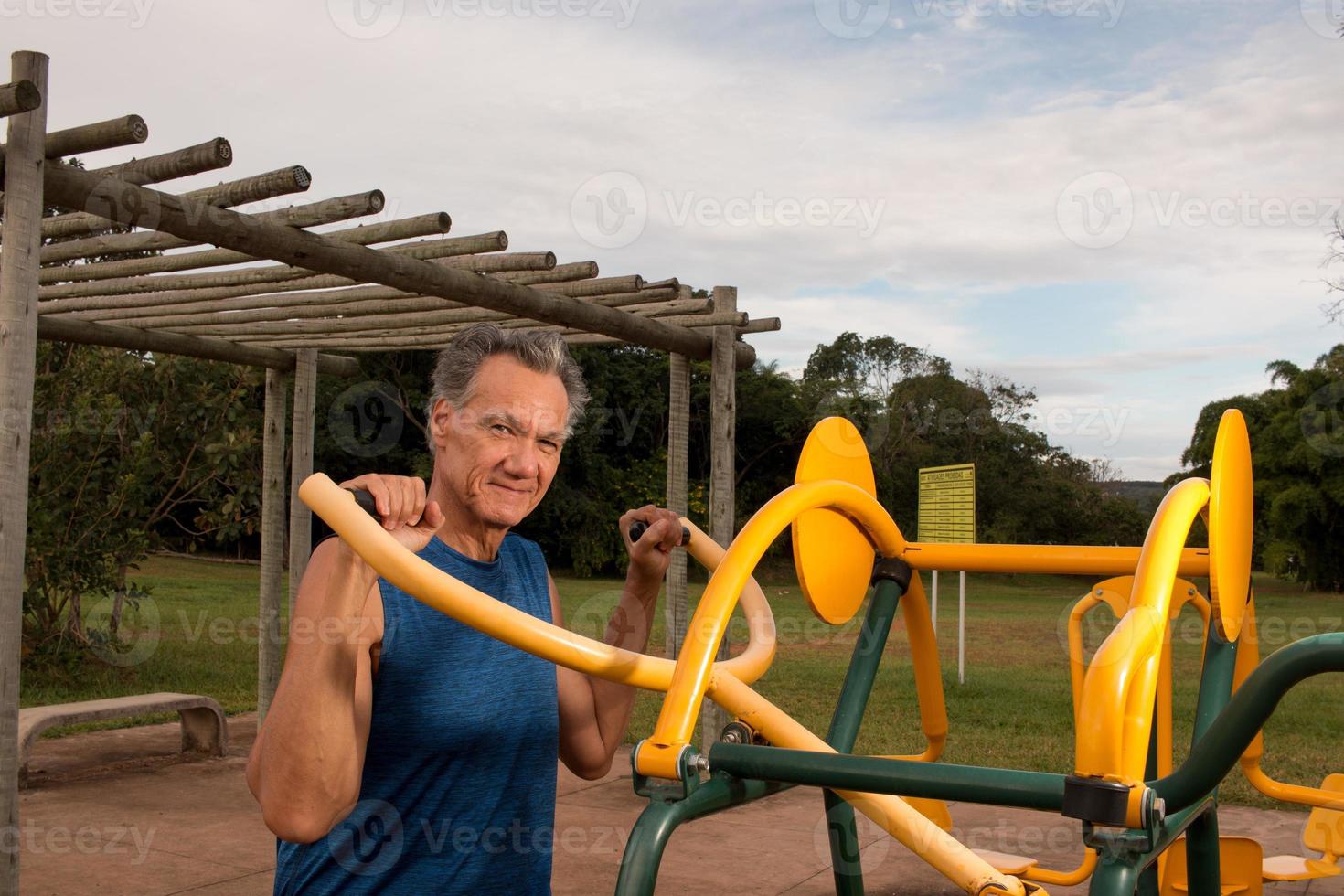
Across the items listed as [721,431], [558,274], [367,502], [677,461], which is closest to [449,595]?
[367,502]

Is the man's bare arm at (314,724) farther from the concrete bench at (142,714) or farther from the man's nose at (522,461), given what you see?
the concrete bench at (142,714)

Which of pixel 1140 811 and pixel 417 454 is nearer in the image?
pixel 1140 811

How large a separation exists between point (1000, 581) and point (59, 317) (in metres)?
26.1

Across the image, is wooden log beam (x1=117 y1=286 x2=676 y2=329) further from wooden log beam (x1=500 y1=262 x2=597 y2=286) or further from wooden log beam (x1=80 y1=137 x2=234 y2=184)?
wooden log beam (x1=80 y1=137 x2=234 y2=184)

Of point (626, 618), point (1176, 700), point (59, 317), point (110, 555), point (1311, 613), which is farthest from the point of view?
point (1311, 613)

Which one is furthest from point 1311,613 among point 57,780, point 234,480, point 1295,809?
point 57,780

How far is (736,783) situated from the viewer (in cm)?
148

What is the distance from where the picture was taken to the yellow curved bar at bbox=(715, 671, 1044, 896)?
141 cm

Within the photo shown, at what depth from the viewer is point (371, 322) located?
5641mm

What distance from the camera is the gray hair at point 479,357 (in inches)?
72.4

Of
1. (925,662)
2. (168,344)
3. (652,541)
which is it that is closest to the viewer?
(652,541)

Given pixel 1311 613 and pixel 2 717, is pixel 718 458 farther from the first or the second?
pixel 1311 613

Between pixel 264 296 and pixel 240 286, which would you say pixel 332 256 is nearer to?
pixel 240 286

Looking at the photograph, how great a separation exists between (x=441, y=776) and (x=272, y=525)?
5.42m
